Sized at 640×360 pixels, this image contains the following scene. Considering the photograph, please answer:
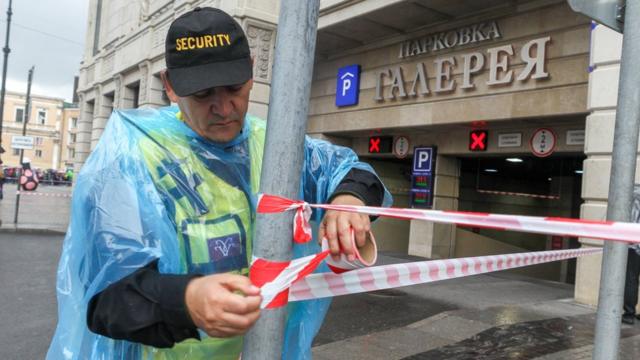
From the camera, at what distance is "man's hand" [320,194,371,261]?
1.32 m

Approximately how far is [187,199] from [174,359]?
1.47ft

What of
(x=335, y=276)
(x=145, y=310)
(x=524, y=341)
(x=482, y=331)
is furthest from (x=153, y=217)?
(x=482, y=331)

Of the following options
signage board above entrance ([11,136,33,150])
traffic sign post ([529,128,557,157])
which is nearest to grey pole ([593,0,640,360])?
traffic sign post ([529,128,557,157])

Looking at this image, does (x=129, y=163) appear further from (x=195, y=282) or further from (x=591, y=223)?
(x=591, y=223)

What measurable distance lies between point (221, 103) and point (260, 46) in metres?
12.2

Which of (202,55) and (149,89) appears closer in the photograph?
(202,55)

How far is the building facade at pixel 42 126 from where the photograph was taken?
254 feet

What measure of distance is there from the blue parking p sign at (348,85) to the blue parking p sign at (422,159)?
7.29 feet

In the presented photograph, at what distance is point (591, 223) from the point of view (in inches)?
58.9

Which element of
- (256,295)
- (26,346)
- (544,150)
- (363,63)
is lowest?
(26,346)

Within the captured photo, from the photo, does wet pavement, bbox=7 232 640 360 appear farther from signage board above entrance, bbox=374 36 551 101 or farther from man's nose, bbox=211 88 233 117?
signage board above entrance, bbox=374 36 551 101

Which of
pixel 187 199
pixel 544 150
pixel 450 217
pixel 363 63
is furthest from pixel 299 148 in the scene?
pixel 363 63

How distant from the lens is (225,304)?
3.21 feet

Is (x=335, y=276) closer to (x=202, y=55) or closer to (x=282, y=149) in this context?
(x=282, y=149)
